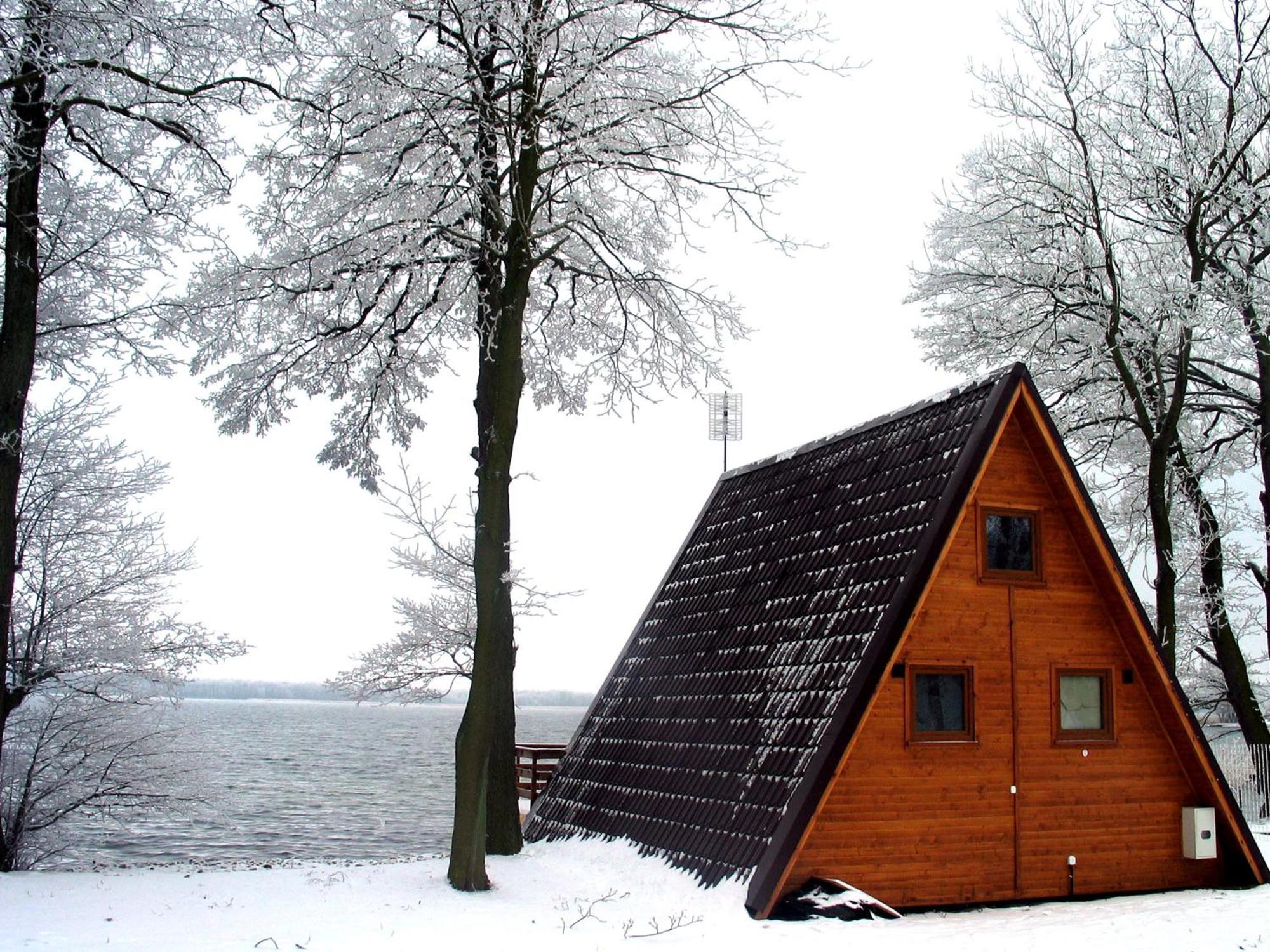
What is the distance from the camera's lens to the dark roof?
11.1 meters

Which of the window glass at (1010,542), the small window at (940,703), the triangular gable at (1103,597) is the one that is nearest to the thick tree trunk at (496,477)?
the triangular gable at (1103,597)

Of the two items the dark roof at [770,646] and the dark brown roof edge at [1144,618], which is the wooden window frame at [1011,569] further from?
the dark roof at [770,646]

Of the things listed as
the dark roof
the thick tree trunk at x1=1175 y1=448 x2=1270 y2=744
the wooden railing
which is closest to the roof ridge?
the dark roof

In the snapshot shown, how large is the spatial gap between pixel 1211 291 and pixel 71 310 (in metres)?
18.4

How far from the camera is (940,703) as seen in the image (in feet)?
38.7

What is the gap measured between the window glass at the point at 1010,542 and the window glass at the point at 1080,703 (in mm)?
1335

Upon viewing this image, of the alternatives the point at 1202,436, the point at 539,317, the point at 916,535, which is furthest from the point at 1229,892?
the point at 1202,436

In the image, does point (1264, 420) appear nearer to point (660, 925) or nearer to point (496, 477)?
point (496, 477)

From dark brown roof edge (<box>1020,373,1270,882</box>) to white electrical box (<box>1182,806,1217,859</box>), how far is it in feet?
1.09

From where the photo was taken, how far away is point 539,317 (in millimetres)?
16422

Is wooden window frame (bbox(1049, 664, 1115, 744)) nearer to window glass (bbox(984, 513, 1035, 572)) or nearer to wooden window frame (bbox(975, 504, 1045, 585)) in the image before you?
wooden window frame (bbox(975, 504, 1045, 585))

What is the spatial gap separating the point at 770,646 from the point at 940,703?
191 cm

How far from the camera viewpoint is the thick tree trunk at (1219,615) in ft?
72.2

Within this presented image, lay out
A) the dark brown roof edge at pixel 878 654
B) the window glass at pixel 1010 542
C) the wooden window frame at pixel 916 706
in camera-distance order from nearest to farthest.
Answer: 1. the dark brown roof edge at pixel 878 654
2. the wooden window frame at pixel 916 706
3. the window glass at pixel 1010 542
